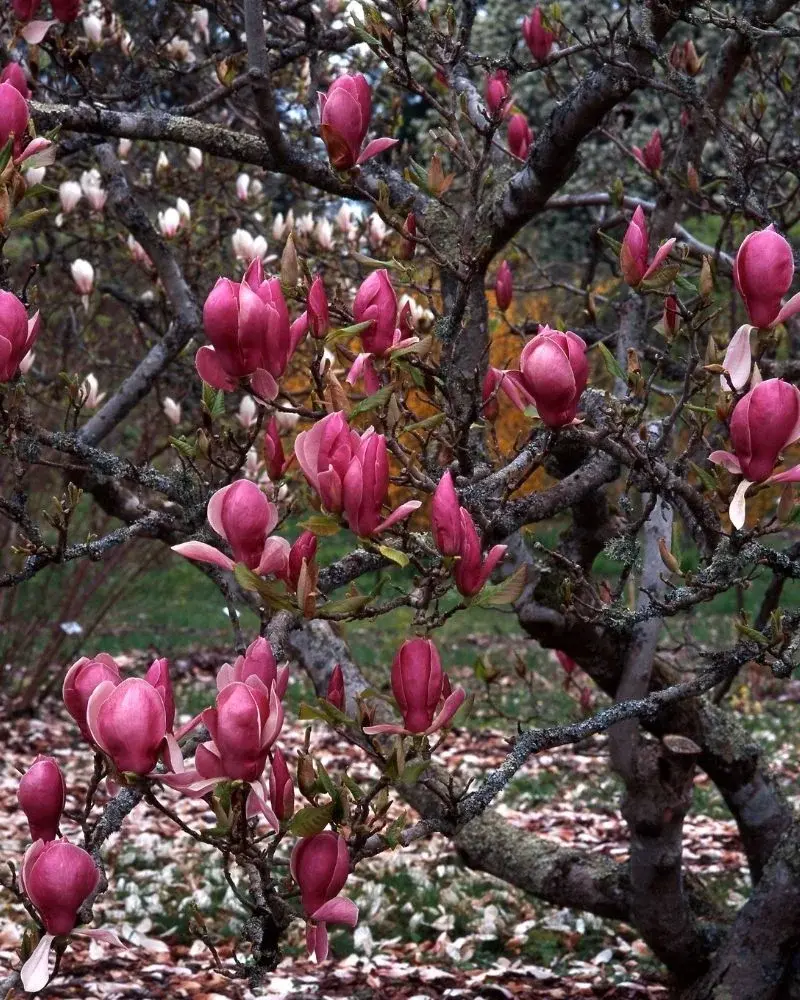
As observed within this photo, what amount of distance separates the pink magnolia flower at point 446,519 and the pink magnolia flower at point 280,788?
0.28m

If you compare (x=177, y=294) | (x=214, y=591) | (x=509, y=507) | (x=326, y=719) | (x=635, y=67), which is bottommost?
(x=326, y=719)

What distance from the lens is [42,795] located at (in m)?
1.16

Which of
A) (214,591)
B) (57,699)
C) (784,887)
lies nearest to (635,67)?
(784,887)

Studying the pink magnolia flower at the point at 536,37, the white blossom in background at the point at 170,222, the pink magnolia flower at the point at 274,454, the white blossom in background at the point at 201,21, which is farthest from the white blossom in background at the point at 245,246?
the pink magnolia flower at the point at 274,454

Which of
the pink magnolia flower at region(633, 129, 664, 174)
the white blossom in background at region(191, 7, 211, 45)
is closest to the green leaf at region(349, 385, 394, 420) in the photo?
the pink magnolia flower at region(633, 129, 664, 174)

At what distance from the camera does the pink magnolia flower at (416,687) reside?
3.67 feet

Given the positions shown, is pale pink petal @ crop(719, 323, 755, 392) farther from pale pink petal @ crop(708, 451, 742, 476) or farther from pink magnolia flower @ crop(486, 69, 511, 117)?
pink magnolia flower @ crop(486, 69, 511, 117)

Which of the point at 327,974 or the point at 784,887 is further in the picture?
the point at 327,974

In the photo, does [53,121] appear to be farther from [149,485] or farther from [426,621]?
[426,621]

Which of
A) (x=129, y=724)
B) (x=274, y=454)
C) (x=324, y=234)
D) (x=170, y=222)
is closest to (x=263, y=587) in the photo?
(x=129, y=724)

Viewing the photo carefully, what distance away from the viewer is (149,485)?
1.88m

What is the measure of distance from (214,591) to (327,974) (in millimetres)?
9656

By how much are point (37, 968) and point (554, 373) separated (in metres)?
0.82

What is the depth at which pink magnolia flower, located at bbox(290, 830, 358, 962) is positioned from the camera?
1094 mm
